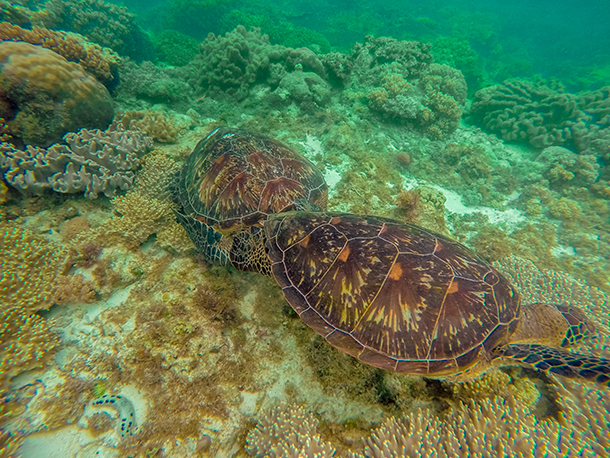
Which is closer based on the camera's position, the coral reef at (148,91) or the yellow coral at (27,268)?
the yellow coral at (27,268)

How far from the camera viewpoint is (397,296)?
2.18 m

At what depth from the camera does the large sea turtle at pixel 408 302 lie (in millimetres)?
2080

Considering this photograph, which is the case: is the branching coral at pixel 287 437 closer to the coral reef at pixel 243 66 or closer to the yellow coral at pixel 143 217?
the yellow coral at pixel 143 217

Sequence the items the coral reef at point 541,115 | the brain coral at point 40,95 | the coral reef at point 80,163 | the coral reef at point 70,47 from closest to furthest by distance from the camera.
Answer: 1. the coral reef at point 80,163
2. the brain coral at point 40,95
3. the coral reef at point 70,47
4. the coral reef at point 541,115

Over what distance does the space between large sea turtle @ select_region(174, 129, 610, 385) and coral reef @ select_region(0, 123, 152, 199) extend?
3181 mm

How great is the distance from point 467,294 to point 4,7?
1288 cm

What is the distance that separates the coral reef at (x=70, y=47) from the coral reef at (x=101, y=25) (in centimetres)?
483

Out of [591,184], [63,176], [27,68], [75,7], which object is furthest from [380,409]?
[75,7]

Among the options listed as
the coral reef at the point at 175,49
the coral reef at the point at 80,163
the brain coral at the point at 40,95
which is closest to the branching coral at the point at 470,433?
the coral reef at the point at 80,163

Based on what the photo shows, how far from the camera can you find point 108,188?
3992mm

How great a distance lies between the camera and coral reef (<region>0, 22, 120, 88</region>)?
5266mm

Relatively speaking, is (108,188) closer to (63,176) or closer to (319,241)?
(63,176)

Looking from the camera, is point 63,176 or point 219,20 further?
point 219,20

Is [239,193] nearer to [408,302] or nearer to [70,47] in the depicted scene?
[408,302]
